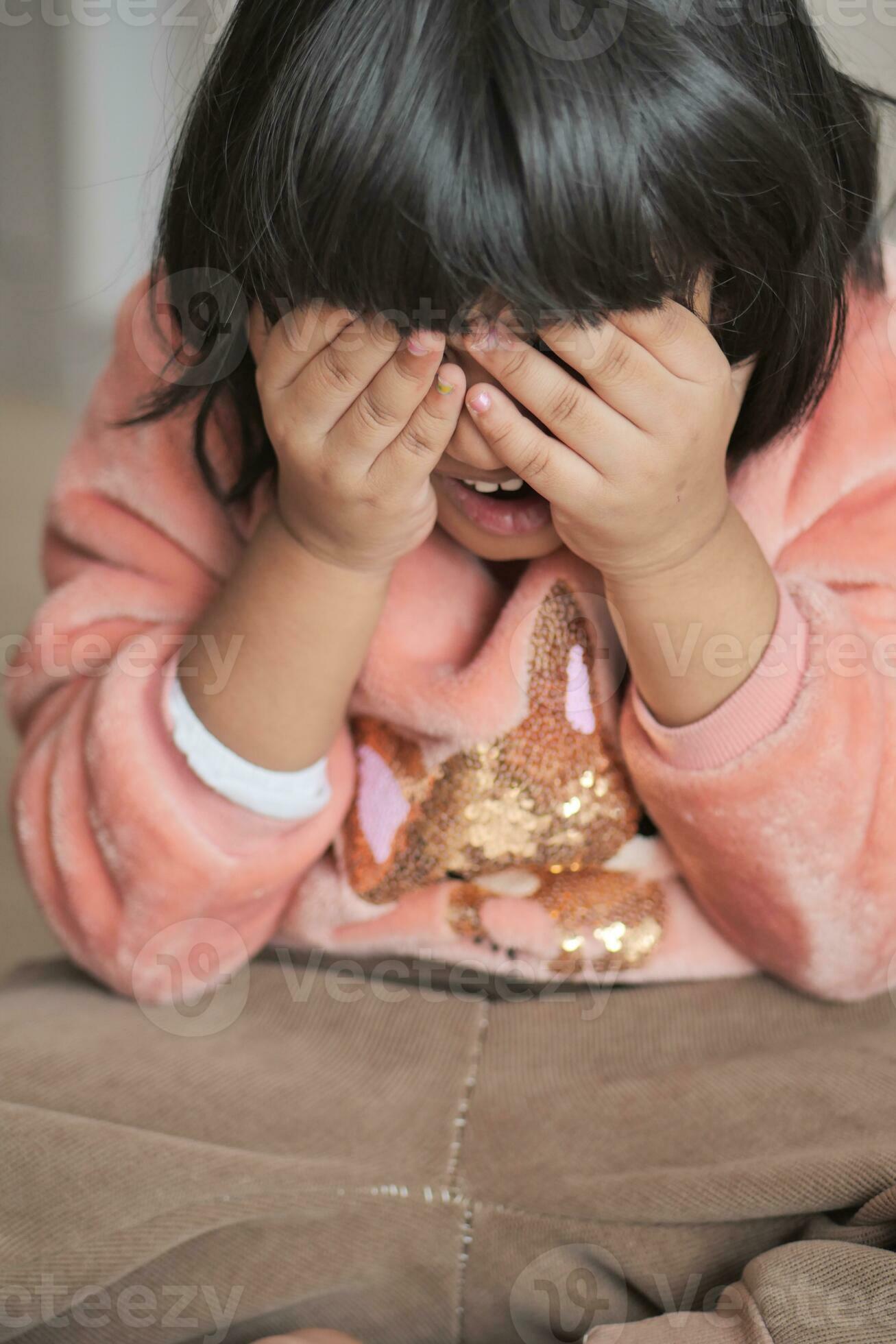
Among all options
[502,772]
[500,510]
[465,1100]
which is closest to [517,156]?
[500,510]

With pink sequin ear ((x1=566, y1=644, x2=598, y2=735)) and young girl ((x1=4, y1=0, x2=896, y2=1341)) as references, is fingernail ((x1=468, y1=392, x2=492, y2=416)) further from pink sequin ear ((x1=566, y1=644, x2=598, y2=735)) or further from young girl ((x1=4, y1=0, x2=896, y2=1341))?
pink sequin ear ((x1=566, y1=644, x2=598, y2=735))

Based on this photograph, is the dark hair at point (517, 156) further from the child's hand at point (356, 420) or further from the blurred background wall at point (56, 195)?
the blurred background wall at point (56, 195)

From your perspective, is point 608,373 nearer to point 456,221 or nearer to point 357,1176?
point 456,221

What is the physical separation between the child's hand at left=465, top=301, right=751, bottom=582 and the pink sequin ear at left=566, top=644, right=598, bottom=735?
0.32ft

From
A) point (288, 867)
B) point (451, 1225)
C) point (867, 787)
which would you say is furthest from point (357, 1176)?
point (867, 787)

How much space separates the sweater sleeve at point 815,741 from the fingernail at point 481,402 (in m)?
0.18

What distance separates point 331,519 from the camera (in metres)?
0.52

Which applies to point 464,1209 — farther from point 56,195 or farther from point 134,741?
point 56,195

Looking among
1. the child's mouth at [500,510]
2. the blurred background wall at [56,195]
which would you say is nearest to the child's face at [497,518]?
the child's mouth at [500,510]

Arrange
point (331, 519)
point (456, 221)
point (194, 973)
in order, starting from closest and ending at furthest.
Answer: point (456, 221) → point (331, 519) → point (194, 973)

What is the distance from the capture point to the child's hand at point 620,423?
45 cm

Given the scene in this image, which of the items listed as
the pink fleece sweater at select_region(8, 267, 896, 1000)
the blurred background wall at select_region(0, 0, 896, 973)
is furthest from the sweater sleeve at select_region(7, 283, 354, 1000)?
the blurred background wall at select_region(0, 0, 896, 973)

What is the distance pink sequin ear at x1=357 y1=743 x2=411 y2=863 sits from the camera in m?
0.64

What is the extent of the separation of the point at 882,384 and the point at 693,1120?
0.37 metres
